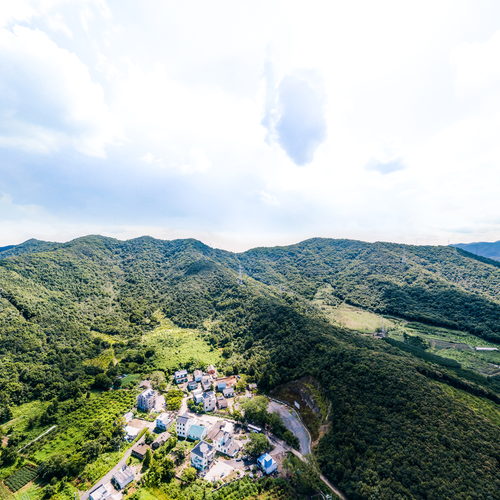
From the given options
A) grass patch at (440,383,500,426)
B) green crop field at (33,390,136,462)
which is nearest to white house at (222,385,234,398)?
green crop field at (33,390,136,462)

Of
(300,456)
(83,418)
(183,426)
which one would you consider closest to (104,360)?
(83,418)

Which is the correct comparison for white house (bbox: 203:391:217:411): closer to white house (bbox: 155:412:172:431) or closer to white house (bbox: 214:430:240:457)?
white house (bbox: 155:412:172:431)

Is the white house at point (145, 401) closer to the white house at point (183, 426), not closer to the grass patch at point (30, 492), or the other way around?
the white house at point (183, 426)

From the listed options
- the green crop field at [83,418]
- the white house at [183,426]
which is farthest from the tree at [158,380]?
the white house at [183,426]

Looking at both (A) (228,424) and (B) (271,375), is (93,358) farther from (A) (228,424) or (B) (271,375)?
(B) (271,375)

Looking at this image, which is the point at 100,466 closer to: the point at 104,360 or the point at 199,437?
the point at 199,437

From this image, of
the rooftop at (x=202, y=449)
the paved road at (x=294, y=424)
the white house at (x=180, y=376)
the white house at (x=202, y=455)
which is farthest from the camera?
the white house at (x=180, y=376)
